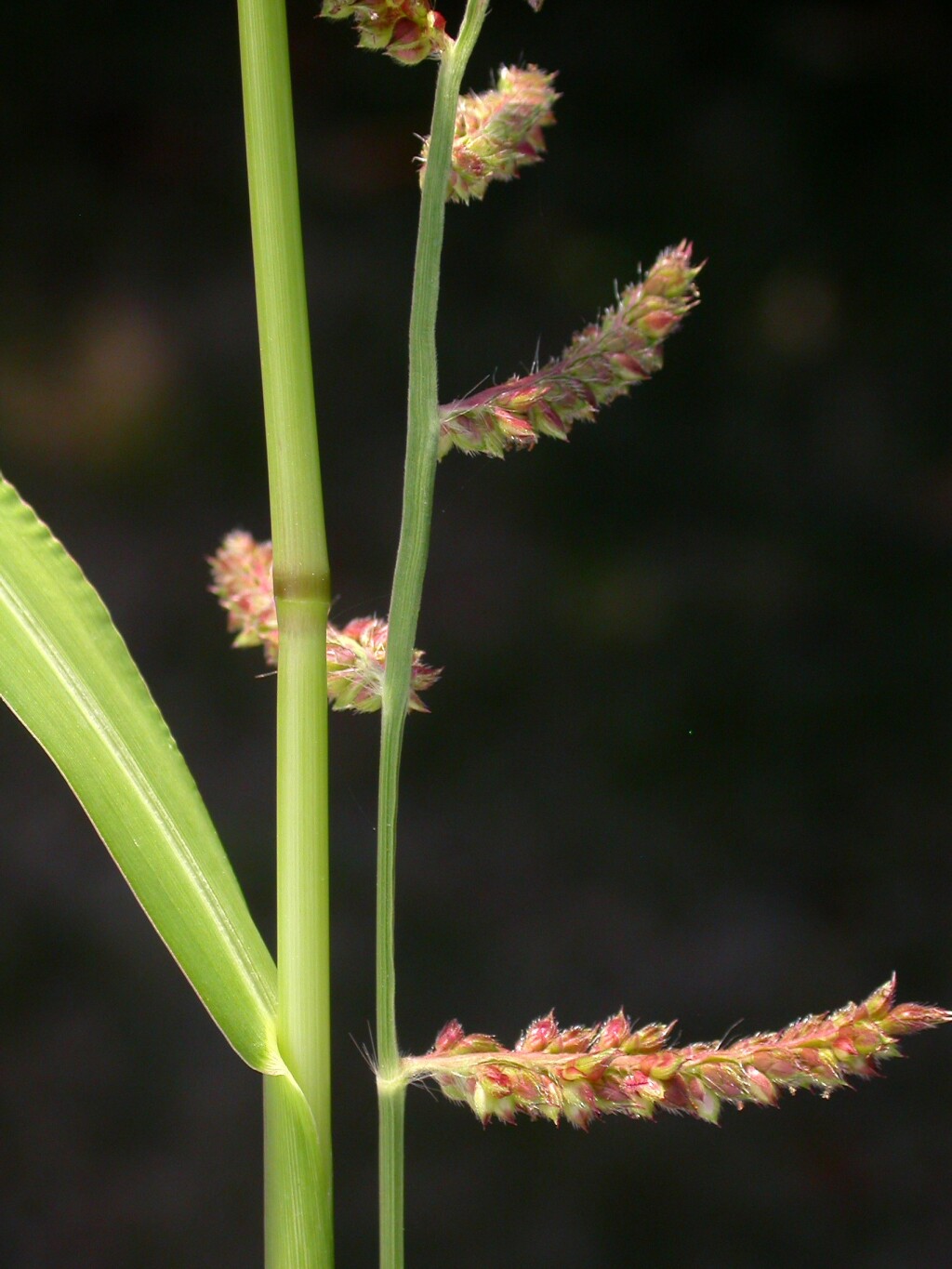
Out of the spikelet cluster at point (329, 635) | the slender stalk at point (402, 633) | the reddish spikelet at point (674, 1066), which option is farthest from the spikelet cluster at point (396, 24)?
the reddish spikelet at point (674, 1066)

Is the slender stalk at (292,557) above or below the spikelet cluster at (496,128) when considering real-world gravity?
below

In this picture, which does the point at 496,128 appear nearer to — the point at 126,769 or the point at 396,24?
the point at 396,24

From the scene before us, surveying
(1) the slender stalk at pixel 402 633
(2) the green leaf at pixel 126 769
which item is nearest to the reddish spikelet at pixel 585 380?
(1) the slender stalk at pixel 402 633

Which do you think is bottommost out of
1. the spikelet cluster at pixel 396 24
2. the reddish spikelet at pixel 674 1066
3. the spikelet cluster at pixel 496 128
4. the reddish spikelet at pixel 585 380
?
the reddish spikelet at pixel 674 1066

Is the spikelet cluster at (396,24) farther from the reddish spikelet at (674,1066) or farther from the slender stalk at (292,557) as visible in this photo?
the reddish spikelet at (674,1066)

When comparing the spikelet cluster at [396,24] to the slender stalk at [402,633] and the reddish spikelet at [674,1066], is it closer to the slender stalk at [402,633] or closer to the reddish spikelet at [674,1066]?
the slender stalk at [402,633]

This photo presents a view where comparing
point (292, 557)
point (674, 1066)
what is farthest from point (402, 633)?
point (674, 1066)
